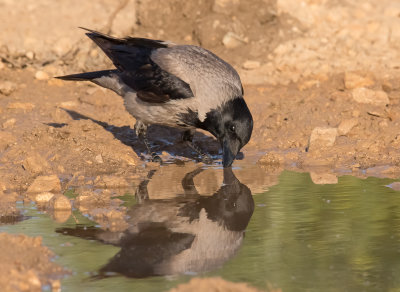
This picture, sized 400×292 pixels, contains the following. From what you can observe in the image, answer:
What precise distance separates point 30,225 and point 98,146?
2.70 metres

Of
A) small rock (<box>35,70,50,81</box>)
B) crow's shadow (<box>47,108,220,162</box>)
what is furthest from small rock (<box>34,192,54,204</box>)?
small rock (<box>35,70,50,81</box>)

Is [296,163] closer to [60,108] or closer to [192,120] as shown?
[192,120]

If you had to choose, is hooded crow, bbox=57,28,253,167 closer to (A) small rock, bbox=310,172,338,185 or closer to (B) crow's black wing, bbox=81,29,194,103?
(B) crow's black wing, bbox=81,29,194,103

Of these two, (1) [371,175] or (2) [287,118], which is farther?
(2) [287,118]

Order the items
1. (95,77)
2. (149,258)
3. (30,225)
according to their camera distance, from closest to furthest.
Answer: (149,258), (30,225), (95,77)

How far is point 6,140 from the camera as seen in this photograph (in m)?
8.08

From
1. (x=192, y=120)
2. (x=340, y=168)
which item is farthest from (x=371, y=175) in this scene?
(x=192, y=120)

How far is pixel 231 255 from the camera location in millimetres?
4719

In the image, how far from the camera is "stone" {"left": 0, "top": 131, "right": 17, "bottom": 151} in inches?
315

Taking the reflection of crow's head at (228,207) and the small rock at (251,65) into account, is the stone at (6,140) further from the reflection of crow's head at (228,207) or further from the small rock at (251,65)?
the small rock at (251,65)

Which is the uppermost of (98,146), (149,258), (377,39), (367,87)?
(377,39)

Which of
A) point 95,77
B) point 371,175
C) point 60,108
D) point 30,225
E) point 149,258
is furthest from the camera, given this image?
point 60,108

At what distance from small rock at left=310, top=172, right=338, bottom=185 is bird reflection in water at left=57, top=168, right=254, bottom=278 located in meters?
0.72

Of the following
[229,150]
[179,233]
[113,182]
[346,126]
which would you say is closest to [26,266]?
[179,233]
